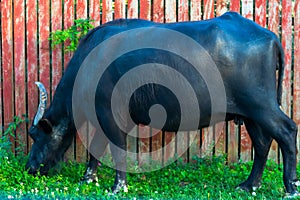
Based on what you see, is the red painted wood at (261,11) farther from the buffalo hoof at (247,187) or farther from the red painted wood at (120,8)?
the buffalo hoof at (247,187)

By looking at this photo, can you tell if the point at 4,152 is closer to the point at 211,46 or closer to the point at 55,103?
the point at 55,103

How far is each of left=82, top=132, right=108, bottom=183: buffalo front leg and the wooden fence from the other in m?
0.64

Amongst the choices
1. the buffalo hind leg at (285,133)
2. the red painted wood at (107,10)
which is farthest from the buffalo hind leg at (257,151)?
the red painted wood at (107,10)

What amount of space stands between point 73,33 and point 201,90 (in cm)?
231

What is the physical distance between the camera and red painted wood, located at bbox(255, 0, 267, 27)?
645 centimetres

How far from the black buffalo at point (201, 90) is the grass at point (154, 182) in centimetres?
21

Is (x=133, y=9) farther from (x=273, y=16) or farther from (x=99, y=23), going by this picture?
(x=273, y=16)

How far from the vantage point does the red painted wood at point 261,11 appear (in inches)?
254

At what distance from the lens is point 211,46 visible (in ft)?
17.0

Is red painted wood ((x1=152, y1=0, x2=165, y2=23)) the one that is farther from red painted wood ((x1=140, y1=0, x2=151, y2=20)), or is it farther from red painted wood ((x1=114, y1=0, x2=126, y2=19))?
red painted wood ((x1=114, y1=0, x2=126, y2=19))

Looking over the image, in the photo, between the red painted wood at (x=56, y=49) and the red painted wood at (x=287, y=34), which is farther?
the red painted wood at (x=56, y=49)

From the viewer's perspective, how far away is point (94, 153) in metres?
6.15

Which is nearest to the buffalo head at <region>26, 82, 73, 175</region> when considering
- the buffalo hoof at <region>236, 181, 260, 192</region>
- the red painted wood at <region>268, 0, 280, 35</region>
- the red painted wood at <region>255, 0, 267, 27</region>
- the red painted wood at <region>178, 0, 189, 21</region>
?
the red painted wood at <region>178, 0, 189, 21</region>

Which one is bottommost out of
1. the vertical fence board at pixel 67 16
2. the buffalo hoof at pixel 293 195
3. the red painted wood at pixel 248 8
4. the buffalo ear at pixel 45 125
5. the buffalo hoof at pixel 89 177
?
the buffalo hoof at pixel 89 177
